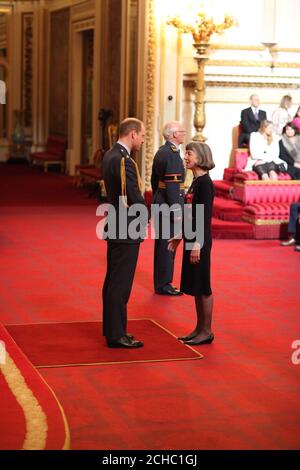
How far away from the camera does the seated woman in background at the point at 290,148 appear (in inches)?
562

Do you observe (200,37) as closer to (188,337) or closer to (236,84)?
(236,84)

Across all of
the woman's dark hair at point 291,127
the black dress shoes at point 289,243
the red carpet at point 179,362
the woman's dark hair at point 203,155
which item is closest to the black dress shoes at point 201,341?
the red carpet at point 179,362

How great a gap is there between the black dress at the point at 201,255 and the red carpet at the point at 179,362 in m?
0.48

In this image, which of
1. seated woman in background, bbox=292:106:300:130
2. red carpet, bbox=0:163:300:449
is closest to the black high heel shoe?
red carpet, bbox=0:163:300:449

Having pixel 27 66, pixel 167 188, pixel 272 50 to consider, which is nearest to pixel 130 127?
pixel 167 188

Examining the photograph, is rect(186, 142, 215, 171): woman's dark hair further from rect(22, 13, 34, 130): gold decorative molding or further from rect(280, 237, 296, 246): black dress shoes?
rect(22, 13, 34, 130): gold decorative molding

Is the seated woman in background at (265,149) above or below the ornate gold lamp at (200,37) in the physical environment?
below

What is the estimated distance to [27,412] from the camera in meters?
5.32

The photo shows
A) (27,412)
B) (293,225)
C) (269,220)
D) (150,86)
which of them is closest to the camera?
(27,412)

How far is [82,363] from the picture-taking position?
657 centimetres

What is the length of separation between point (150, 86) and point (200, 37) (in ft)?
4.92

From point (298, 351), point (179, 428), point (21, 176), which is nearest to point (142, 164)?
point (21, 176)

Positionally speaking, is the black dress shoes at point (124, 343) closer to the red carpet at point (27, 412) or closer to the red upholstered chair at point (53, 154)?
the red carpet at point (27, 412)

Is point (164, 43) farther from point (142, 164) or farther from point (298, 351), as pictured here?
point (298, 351)
